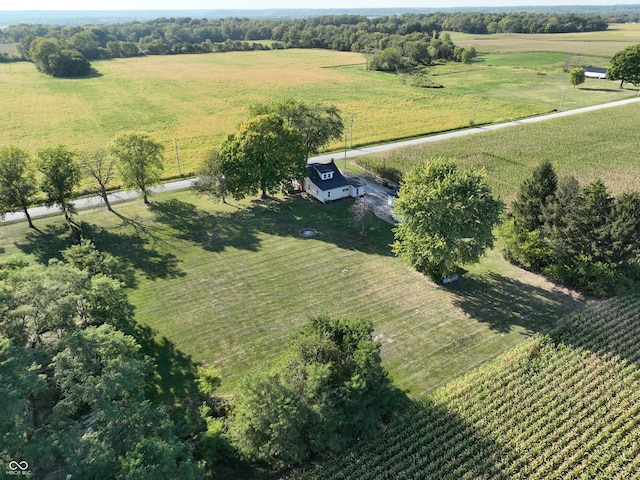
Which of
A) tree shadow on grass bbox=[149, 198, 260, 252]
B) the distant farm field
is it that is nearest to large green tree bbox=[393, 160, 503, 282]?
tree shadow on grass bbox=[149, 198, 260, 252]

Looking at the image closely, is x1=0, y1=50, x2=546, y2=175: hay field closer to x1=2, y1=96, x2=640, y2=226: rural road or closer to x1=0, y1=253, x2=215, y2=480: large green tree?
x1=2, y1=96, x2=640, y2=226: rural road

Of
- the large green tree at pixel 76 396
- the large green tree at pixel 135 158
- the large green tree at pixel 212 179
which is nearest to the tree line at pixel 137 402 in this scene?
the large green tree at pixel 76 396

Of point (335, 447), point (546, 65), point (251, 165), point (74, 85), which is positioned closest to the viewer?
point (335, 447)

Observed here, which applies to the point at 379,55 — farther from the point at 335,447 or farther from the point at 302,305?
the point at 335,447

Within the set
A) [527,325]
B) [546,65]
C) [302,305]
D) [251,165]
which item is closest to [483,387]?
[527,325]

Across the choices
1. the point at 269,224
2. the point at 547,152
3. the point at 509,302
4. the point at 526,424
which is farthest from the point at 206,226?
the point at 547,152

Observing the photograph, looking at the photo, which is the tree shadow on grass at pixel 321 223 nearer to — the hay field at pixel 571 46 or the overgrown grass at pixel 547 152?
the overgrown grass at pixel 547 152
